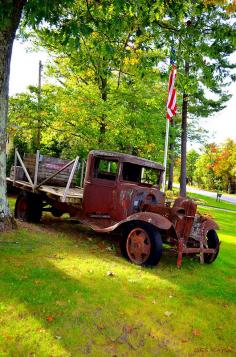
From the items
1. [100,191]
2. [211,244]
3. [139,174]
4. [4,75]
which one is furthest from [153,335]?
[4,75]

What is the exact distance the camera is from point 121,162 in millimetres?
8625

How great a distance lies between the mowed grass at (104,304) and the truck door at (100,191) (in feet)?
3.78

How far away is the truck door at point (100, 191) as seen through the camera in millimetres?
8734

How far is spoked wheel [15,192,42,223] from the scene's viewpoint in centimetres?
1052

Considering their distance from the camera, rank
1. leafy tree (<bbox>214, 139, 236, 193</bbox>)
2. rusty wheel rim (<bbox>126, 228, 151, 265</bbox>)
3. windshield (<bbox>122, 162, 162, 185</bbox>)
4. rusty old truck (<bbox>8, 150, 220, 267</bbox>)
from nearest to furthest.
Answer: rusty wheel rim (<bbox>126, 228, 151, 265</bbox>) < rusty old truck (<bbox>8, 150, 220, 267</bbox>) < windshield (<bbox>122, 162, 162, 185</bbox>) < leafy tree (<bbox>214, 139, 236, 193</bbox>)

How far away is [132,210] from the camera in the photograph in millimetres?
8453

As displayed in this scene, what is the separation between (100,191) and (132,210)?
1.04 metres

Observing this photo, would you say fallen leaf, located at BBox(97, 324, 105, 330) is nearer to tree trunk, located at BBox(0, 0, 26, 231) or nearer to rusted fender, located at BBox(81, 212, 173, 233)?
rusted fender, located at BBox(81, 212, 173, 233)

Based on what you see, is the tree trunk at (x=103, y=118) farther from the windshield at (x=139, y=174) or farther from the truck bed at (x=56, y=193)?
the windshield at (x=139, y=174)

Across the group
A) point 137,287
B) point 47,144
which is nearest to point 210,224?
point 137,287

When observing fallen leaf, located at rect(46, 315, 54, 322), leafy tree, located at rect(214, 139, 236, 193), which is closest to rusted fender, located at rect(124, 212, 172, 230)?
fallen leaf, located at rect(46, 315, 54, 322)

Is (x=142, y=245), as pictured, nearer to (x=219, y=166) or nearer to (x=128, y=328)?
(x=128, y=328)

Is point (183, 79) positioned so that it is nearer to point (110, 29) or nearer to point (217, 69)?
point (217, 69)

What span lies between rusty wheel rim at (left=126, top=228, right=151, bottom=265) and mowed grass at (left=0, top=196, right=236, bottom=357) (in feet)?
0.95
